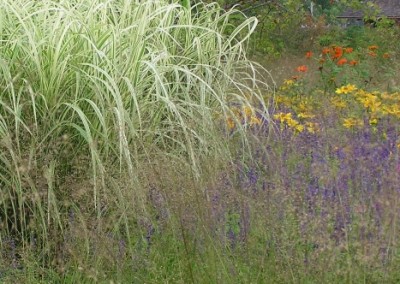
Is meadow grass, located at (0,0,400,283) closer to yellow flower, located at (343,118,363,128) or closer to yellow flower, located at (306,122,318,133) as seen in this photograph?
yellow flower, located at (306,122,318,133)

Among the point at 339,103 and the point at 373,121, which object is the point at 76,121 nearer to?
the point at 373,121

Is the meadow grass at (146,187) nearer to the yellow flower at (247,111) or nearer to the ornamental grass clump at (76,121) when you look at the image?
the ornamental grass clump at (76,121)

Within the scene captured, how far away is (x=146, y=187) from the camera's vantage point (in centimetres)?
299

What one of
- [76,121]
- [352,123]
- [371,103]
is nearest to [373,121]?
[371,103]

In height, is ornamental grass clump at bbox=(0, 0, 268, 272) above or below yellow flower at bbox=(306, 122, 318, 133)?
above

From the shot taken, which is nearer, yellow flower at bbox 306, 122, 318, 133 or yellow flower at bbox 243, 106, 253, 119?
yellow flower at bbox 243, 106, 253, 119

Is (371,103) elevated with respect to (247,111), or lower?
lower

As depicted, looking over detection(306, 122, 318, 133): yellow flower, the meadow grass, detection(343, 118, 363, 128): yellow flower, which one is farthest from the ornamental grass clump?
detection(343, 118, 363, 128): yellow flower

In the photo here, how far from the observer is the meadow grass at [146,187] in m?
2.63

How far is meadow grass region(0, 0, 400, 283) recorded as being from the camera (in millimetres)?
2631

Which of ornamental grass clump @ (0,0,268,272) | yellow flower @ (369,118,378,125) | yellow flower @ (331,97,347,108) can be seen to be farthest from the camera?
yellow flower @ (331,97,347,108)

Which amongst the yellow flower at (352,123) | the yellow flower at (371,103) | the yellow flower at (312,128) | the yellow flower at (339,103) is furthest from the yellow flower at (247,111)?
the yellow flower at (339,103)

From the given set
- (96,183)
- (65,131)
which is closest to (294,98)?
(65,131)

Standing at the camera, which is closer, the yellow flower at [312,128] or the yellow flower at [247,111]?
the yellow flower at [247,111]
